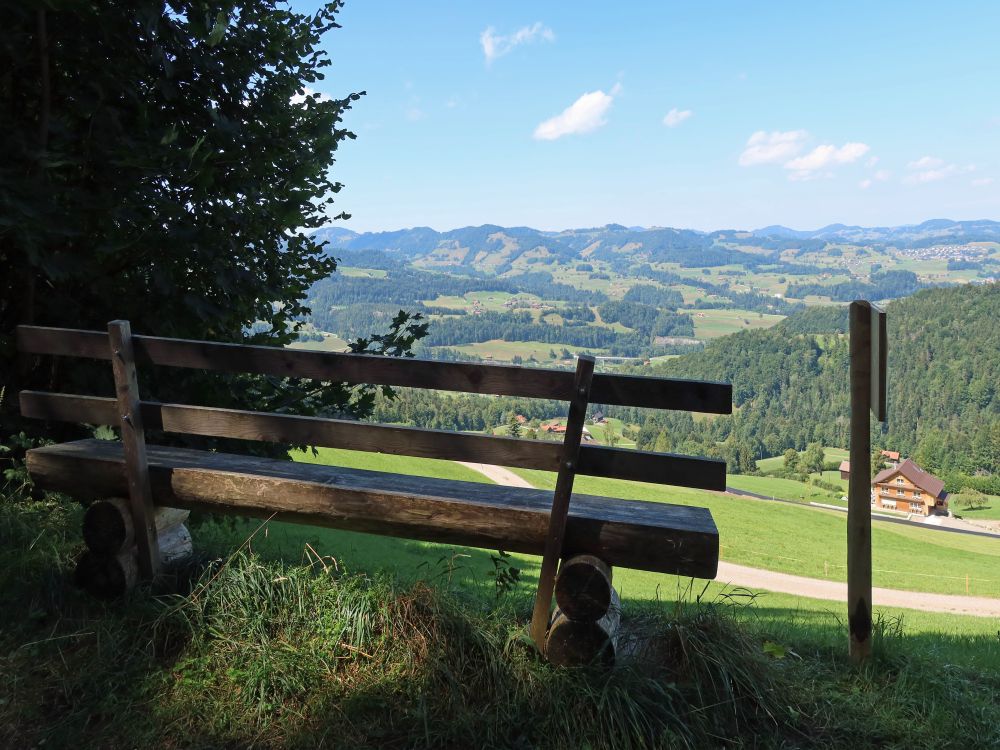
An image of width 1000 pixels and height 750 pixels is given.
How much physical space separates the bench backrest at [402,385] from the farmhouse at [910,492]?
304 feet

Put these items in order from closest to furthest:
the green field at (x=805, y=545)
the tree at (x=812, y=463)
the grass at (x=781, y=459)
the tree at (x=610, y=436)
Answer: the green field at (x=805, y=545) < the tree at (x=610, y=436) < the tree at (x=812, y=463) < the grass at (x=781, y=459)

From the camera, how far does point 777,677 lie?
3713 millimetres

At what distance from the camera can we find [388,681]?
3520 millimetres

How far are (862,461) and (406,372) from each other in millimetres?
2965

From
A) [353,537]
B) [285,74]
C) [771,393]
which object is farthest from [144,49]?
[771,393]

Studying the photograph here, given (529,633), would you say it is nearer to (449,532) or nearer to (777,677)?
(449,532)

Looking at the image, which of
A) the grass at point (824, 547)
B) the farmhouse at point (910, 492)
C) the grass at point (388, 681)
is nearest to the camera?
the grass at point (388, 681)

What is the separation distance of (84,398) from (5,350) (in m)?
2.15

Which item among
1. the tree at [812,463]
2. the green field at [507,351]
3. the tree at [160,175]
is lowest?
the tree at [812,463]

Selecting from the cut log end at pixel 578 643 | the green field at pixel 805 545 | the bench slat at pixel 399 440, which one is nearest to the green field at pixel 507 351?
the green field at pixel 805 545

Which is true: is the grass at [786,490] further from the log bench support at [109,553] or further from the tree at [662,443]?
the log bench support at [109,553]

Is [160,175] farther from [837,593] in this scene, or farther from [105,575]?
[837,593]

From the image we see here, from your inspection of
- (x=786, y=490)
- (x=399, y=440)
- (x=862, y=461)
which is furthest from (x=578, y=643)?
(x=786, y=490)

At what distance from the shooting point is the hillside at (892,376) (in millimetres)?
145125
